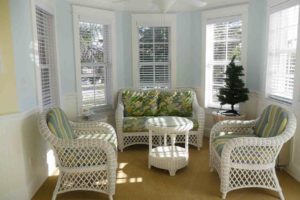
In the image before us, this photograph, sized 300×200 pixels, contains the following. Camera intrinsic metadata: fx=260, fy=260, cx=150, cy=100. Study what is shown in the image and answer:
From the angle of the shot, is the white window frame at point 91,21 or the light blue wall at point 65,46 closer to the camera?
the light blue wall at point 65,46

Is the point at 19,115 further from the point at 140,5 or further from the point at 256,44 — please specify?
the point at 256,44

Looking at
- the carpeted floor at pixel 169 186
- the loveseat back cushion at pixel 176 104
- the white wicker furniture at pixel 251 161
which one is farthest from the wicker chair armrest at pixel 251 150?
the loveseat back cushion at pixel 176 104

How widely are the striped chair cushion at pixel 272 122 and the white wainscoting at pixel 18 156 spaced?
2.61 metres

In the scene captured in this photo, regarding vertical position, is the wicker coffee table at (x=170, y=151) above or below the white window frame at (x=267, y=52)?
below

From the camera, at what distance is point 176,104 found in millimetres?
4598

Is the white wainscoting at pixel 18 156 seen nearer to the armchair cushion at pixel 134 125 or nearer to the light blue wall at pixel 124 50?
the armchair cushion at pixel 134 125

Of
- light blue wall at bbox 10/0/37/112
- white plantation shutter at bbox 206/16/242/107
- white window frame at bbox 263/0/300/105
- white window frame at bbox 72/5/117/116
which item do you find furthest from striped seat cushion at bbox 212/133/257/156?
white window frame at bbox 72/5/117/116

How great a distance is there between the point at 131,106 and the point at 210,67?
5.35ft

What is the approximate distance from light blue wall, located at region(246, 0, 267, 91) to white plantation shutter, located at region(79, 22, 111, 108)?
242 centimetres

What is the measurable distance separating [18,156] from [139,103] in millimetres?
2335

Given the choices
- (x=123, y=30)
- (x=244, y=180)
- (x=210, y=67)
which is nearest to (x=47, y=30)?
(x=123, y=30)

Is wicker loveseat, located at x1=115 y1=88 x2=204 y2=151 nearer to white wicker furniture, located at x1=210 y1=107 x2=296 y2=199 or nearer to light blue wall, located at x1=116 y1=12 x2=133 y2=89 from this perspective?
light blue wall, located at x1=116 y1=12 x2=133 y2=89

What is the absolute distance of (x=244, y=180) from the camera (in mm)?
2820

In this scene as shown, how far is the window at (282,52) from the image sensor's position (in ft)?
11.1
